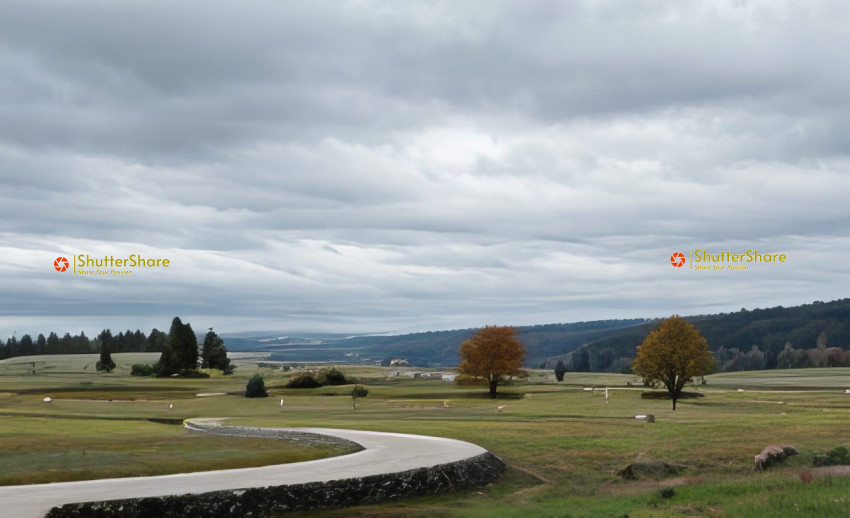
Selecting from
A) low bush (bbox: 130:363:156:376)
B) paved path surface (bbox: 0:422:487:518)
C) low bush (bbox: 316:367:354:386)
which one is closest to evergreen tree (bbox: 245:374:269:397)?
low bush (bbox: 316:367:354:386)

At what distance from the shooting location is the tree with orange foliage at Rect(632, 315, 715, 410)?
80875 millimetres

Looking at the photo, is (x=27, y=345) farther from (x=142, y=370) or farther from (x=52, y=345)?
(x=142, y=370)

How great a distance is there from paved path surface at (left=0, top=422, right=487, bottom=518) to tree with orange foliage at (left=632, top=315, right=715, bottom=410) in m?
52.2

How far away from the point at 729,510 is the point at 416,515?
9.68 metres

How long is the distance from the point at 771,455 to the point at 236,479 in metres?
23.9

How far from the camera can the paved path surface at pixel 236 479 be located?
21078 millimetres

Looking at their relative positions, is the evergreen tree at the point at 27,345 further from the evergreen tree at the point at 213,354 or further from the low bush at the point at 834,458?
the low bush at the point at 834,458

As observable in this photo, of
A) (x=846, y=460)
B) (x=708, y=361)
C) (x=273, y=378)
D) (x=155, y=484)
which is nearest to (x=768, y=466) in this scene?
(x=846, y=460)

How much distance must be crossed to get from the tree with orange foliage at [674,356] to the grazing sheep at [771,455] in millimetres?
45837

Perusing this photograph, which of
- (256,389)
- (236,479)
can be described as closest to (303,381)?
(256,389)

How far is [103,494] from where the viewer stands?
21797 millimetres

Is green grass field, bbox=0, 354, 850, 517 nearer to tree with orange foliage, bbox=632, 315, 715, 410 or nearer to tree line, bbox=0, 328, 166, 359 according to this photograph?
tree with orange foliage, bbox=632, 315, 715, 410

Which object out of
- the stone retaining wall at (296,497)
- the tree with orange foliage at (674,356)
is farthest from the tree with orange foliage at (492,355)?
the stone retaining wall at (296,497)

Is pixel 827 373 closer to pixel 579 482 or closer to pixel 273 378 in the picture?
pixel 273 378
